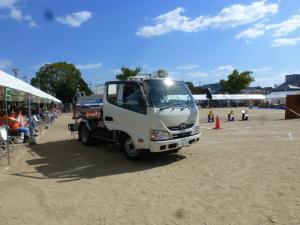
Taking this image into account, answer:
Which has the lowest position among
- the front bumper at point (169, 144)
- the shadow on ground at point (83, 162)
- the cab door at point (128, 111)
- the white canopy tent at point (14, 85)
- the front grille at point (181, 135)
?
the shadow on ground at point (83, 162)

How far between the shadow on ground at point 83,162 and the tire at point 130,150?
6.4 inches

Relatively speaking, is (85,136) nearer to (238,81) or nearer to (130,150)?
(130,150)

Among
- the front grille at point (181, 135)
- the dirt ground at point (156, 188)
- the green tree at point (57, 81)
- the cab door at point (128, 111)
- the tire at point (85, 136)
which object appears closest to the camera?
the dirt ground at point (156, 188)

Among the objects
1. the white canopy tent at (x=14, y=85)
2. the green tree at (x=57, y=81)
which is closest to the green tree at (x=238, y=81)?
the green tree at (x=57, y=81)

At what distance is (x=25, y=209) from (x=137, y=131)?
4.03 metres

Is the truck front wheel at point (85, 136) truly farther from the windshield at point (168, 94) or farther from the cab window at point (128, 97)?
the windshield at point (168, 94)

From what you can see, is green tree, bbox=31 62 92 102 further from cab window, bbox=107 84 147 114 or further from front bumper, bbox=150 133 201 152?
front bumper, bbox=150 133 201 152

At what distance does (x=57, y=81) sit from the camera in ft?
260

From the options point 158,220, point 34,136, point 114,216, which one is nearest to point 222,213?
point 158,220

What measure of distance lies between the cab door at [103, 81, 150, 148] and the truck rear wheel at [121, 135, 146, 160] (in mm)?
294

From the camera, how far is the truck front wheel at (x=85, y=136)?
12714 millimetres

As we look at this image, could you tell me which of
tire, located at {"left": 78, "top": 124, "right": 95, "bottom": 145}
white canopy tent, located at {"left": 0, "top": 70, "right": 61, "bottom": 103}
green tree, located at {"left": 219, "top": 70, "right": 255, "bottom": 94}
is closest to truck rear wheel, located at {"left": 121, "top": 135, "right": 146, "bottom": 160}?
tire, located at {"left": 78, "top": 124, "right": 95, "bottom": 145}

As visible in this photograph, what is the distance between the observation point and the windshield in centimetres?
910

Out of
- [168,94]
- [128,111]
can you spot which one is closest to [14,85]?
[128,111]
